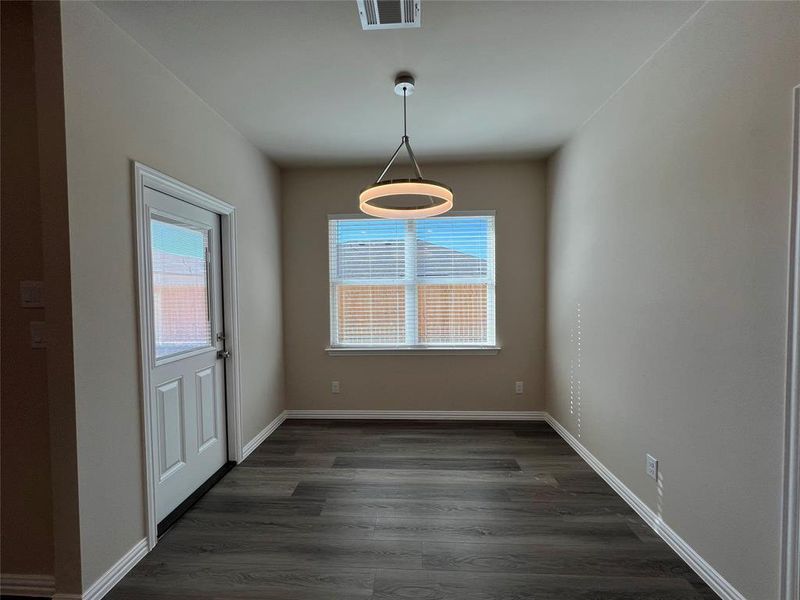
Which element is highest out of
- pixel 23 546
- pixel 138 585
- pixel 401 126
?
pixel 401 126

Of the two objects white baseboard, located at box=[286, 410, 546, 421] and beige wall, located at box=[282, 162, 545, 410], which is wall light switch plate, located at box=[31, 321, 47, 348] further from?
white baseboard, located at box=[286, 410, 546, 421]

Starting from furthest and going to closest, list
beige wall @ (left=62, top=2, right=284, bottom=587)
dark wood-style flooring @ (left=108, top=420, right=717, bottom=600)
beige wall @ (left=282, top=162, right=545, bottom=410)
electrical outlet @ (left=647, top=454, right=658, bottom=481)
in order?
beige wall @ (left=282, top=162, right=545, bottom=410), electrical outlet @ (left=647, top=454, right=658, bottom=481), dark wood-style flooring @ (left=108, top=420, right=717, bottom=600), beige wall @ (left=62, top=2, right=284, bottom=587)

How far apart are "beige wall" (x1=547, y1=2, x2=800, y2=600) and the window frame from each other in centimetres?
129

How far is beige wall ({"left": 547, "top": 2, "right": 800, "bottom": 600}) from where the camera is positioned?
1.44m

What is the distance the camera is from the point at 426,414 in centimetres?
396

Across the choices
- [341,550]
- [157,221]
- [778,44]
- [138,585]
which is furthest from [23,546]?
[778,44]

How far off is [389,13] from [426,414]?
341 cm

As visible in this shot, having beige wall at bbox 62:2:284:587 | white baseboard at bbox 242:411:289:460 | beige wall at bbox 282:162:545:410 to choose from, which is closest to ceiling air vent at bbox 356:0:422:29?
beige wall at bbox 62:2:284:587

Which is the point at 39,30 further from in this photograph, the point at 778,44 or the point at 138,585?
the point at 778,44

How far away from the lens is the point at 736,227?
158 centimetres

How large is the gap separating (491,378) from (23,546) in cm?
349

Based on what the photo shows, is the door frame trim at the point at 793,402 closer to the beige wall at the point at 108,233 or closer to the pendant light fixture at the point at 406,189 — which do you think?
the pendant light fixture at the point at 406,189

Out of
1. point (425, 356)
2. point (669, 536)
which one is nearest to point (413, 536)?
point (669, 536)

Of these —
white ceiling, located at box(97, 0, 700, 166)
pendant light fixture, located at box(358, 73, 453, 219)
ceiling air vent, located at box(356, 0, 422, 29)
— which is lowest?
pendant light fixture, located at box(358, 73, 453, 219)
